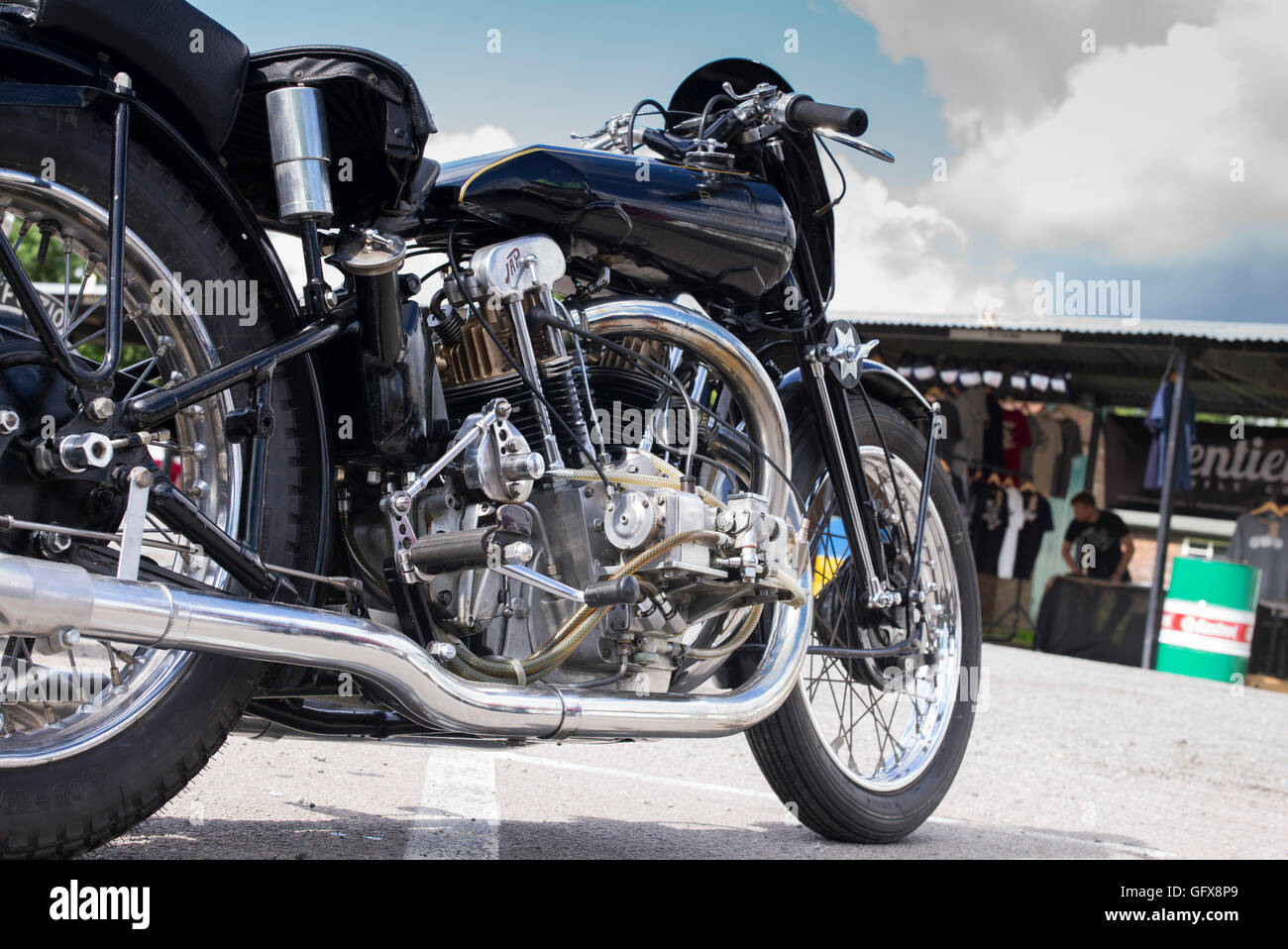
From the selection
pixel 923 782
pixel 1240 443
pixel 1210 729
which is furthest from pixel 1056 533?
pixel 923 782

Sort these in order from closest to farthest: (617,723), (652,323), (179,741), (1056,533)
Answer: (179,741)
(617,723)
(652,323)
(1056,533)

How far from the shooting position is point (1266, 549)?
13352 millimetres

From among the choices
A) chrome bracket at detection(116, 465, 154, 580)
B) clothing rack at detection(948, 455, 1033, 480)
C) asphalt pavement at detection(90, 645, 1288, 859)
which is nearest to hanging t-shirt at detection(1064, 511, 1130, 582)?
clothing rack at detection(948, 455, 1033, 480)

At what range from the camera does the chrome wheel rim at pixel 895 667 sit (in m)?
3.60

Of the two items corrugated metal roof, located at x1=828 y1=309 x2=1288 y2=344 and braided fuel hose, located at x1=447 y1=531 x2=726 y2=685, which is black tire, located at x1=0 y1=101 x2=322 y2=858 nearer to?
braided fuel hose, located at x1=447 y1=531 x2=726 y2=685

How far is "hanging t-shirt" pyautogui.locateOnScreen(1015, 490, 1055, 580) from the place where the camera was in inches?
580

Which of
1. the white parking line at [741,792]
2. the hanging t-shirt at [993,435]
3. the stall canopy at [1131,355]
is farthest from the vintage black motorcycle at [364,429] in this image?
the hanging t-shirt at [993,435]

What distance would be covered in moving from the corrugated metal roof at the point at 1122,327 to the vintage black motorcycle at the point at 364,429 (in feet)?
29.5

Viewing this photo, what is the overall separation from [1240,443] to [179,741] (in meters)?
14.0

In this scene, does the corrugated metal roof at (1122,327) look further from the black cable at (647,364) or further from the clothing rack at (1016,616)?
the black cable at (647,364)

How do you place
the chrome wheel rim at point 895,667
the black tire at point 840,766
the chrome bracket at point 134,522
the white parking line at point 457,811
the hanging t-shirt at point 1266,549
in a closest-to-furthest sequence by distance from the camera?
the chrome bracket at point 134,522
the white parking line at point 457,811
the black tire at point 840,766
the chrome wheel rim at point 895,667
the hanging t-shirt at point 1266,549

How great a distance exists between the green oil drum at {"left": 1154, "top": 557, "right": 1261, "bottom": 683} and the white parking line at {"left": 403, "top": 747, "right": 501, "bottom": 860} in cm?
908
